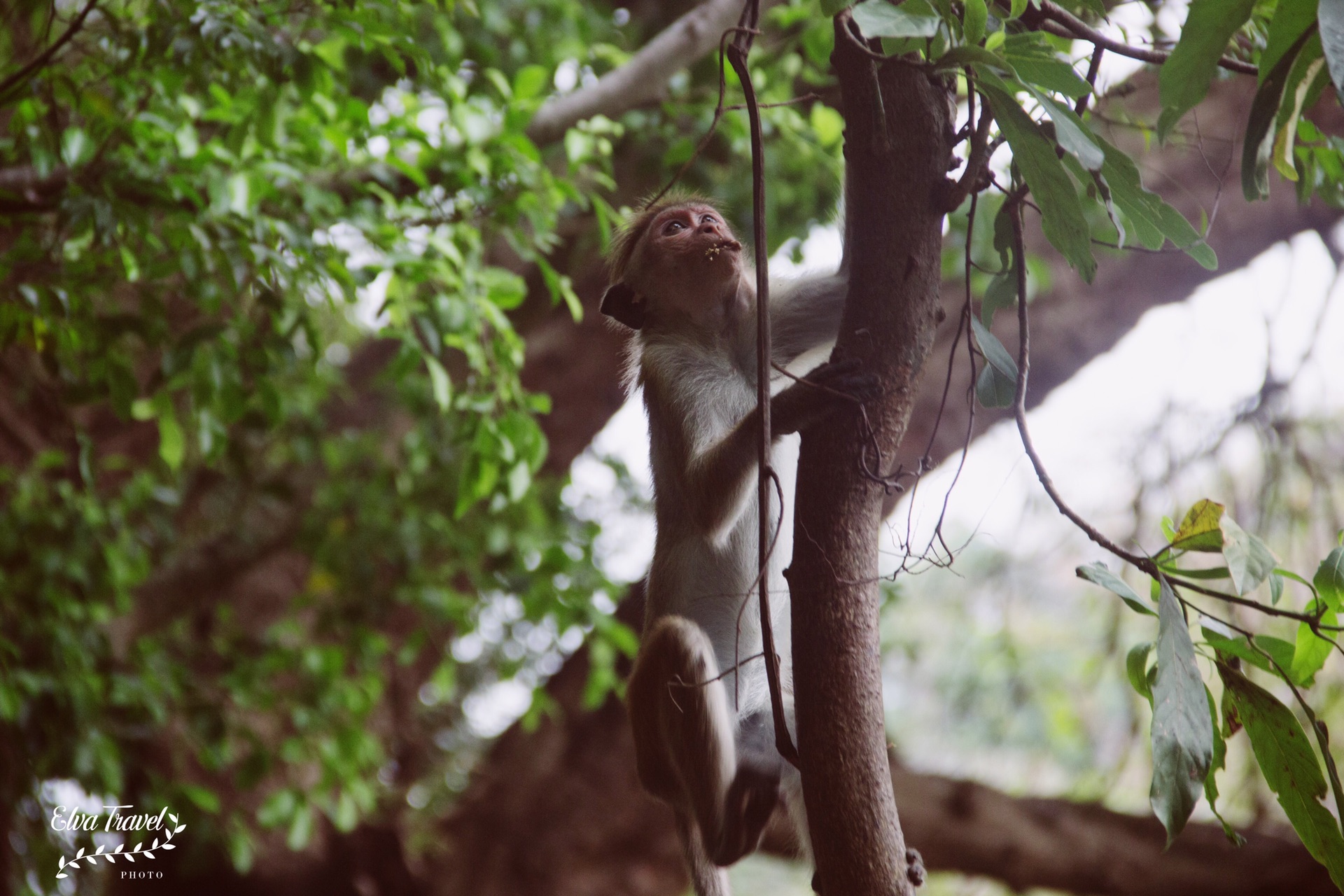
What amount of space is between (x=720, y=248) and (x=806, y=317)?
1.08ft

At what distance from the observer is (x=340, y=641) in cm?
533

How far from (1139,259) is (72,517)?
224 inches

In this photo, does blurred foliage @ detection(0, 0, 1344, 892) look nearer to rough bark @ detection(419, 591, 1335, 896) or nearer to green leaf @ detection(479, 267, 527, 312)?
green leaf @ detection(479, 267, 527, 312)

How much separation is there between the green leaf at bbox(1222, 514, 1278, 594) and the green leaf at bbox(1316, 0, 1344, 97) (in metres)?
0.75

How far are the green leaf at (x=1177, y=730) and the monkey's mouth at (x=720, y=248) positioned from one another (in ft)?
5.78

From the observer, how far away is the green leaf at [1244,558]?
1657mm

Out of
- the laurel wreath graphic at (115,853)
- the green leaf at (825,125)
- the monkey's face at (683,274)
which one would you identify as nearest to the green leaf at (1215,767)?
the monkey's face at (683,274)

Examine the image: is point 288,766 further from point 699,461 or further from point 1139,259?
point 1139,259

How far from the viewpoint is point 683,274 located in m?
3.14

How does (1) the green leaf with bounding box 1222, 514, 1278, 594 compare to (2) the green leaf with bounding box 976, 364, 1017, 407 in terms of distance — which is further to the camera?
(2) the green leaf with bounding box 976, 364, 1017, 407

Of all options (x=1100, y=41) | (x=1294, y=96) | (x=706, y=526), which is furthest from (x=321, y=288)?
(x=1294, y=96)

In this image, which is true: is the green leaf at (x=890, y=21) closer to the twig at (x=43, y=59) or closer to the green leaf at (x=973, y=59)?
the green leaf at (x=973, y=59)

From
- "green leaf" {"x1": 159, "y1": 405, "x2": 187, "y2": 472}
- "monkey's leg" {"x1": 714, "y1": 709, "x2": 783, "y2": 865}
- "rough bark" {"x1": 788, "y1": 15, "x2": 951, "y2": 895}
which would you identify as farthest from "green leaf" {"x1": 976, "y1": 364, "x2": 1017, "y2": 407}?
"green leaf" {"x1": 159, "y1": 405, "x2": 187, "y2": 472}

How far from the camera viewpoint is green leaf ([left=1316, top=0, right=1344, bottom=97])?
1251 mm
